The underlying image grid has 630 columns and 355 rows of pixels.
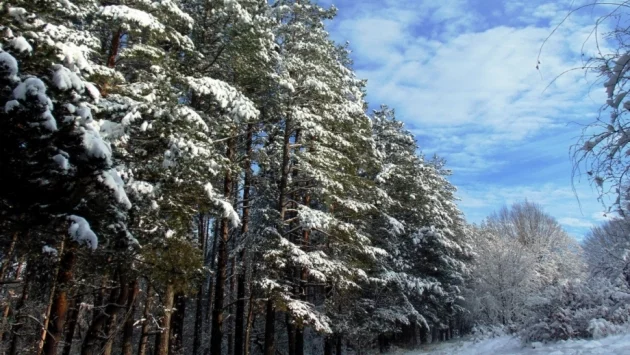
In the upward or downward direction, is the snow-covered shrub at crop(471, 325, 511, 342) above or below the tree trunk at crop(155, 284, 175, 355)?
below

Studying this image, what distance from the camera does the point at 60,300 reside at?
24.6 ft

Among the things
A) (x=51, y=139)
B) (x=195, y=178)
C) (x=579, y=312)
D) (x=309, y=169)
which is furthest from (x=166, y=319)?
(x=579, y=312)

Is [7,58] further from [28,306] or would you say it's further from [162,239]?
[28,306]

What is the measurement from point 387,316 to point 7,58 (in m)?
17.1

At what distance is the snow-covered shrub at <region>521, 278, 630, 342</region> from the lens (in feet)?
32.0

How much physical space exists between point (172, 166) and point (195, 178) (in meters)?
1.35

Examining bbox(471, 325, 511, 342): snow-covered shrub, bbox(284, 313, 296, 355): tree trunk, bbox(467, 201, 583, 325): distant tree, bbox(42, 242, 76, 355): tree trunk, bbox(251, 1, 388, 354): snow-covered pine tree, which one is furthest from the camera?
bbox(467, 201, 583, 325): distant tree

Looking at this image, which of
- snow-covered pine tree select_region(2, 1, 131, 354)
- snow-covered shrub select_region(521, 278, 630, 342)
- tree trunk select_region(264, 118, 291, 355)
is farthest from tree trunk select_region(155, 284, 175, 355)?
snow-covered shrub select_region(521, 278, 630, 342)

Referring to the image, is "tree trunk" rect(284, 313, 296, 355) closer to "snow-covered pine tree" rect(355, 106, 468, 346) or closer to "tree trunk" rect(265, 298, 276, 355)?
"tree trunk" rect(265, 298, 276, 355)

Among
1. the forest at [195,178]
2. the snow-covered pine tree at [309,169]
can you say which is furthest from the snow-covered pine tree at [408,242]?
the snow-covered pine tree at [309,169]

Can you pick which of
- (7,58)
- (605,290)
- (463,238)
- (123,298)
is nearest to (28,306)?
(123,298)

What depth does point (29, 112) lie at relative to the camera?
4.59 m

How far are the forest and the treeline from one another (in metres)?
0.04

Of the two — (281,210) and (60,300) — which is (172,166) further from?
(281,210)
